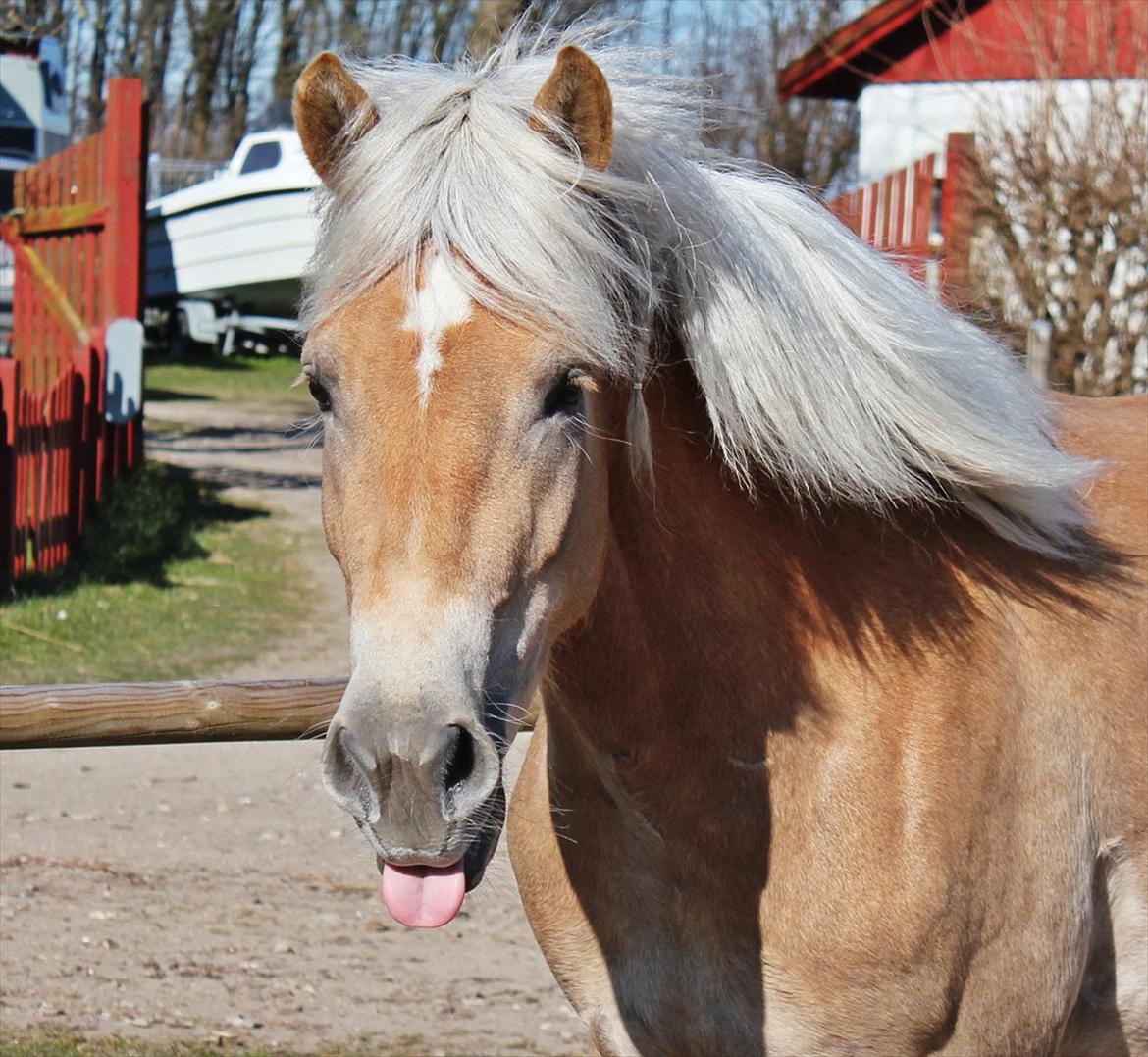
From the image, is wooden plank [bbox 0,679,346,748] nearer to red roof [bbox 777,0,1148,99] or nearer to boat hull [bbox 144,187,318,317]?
red roof [bbox 777,0,1148,99]

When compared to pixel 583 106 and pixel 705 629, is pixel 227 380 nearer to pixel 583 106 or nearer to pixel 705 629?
pixel 705 629

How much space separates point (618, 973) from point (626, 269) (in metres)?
1.10

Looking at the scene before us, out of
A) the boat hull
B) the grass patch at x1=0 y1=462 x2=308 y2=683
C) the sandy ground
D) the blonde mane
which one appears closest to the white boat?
the boat hull

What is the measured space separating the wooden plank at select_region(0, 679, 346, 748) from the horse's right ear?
143cm

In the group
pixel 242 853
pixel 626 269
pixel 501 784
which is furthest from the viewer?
pixel 242 853

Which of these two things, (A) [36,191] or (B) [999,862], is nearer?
(B) [999,862]

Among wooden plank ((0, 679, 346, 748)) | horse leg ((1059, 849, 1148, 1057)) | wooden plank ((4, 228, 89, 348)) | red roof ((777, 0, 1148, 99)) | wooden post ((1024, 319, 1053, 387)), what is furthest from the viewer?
wooden plank ((4, 228, 89, 348))

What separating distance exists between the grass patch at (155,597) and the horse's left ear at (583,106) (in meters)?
5.03

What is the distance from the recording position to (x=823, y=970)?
7.18 feet

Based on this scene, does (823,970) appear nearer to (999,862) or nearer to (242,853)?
(999,862)

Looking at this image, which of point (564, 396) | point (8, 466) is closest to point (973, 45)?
point (8, 466)

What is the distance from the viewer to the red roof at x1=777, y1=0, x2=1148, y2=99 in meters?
9.05

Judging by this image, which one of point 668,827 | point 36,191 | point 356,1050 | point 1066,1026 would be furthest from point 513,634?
point 36,191

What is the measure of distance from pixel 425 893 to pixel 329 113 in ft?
3.62
